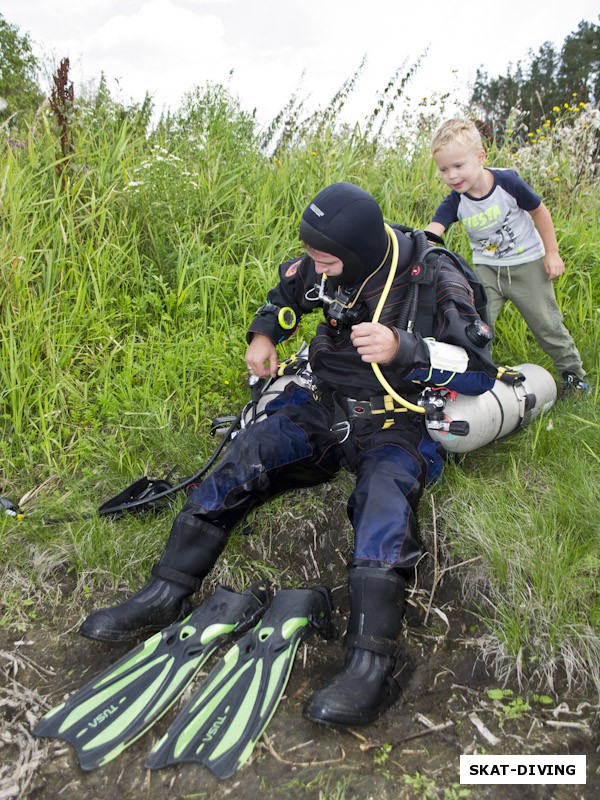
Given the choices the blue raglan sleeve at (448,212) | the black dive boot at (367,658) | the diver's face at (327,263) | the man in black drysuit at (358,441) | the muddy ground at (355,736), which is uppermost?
the blue raglan sleeve at (448,212)

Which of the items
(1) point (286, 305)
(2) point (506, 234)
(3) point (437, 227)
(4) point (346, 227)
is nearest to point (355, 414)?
(1) point (286, 305)

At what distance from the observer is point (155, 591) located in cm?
280

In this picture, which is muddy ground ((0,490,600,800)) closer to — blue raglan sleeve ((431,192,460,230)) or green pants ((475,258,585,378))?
green pants ((475,258,585,378))

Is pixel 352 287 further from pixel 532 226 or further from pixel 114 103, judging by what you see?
pixel 114 103

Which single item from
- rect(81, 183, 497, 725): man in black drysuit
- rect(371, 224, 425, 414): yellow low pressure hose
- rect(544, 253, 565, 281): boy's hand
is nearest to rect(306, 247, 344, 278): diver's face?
rect(81, 183, 497, 725): man in black drysuit

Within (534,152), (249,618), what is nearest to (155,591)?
(249,618)

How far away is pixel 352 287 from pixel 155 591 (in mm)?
1692

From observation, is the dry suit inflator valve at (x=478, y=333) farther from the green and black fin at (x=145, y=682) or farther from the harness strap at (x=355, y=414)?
the green and black fin at (x=145, y=682)

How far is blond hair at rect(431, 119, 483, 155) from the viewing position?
3598 millimetres

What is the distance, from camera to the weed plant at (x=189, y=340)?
280 cm

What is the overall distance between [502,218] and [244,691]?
299 centimetres

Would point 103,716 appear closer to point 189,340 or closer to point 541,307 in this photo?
point 189,340

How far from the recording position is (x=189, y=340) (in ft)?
13.7

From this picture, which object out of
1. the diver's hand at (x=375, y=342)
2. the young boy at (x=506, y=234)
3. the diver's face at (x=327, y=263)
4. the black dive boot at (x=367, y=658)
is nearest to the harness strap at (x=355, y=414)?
the diver's hand at (x=375, y=342)
